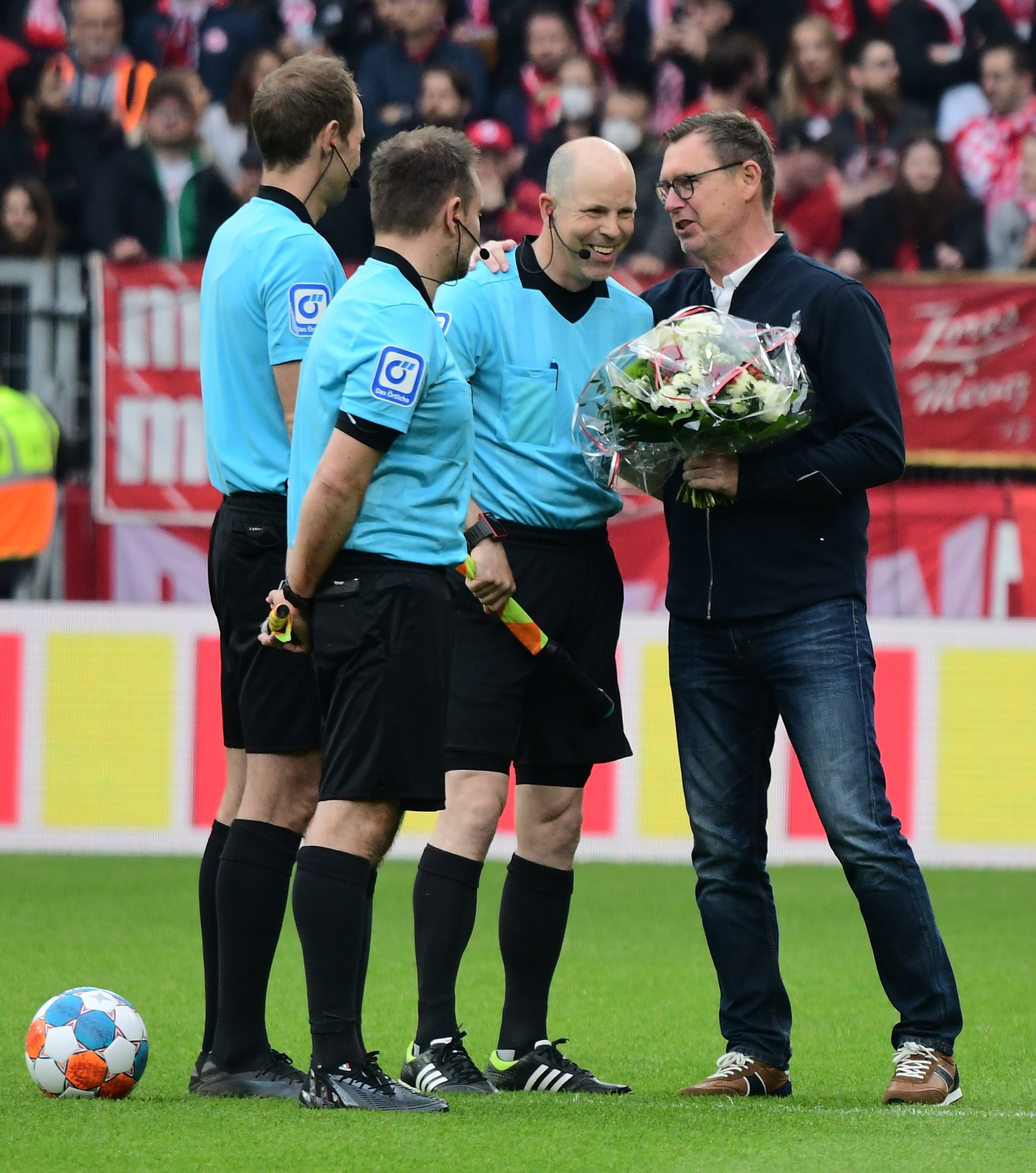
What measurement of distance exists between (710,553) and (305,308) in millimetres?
1140

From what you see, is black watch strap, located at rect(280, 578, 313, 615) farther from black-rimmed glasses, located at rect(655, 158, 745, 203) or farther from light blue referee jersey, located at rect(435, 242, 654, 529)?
black-rimmed glasses, located at rect(655, 158, 745, 203)

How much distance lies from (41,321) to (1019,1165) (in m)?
7.90

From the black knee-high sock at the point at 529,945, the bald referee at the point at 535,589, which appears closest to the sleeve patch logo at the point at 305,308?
the bald referee at the point at 535,589

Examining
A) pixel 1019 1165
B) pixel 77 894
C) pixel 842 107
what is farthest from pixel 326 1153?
pixel 842 107

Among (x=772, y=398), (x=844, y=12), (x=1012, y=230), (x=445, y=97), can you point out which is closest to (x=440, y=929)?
(x=772, y=398)

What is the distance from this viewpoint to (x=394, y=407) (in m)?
3.99

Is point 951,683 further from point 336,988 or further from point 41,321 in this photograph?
point 336,988

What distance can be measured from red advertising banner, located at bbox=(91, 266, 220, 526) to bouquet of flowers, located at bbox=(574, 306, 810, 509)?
19.8ft

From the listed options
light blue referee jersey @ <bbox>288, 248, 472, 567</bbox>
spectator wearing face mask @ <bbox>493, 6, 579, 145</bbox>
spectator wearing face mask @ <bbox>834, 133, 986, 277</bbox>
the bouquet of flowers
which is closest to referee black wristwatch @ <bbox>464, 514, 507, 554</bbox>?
the bouquet of flowers

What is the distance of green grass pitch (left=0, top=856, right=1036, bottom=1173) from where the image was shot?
3766mm

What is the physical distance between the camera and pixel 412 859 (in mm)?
9391

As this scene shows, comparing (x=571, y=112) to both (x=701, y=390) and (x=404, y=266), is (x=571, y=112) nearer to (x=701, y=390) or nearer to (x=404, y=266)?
(x=701, y=390)

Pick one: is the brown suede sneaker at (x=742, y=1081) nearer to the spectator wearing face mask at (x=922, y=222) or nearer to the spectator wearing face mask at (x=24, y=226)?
the spectator wearing face mask at (x=922, y=222)

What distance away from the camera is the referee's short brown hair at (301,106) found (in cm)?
441
